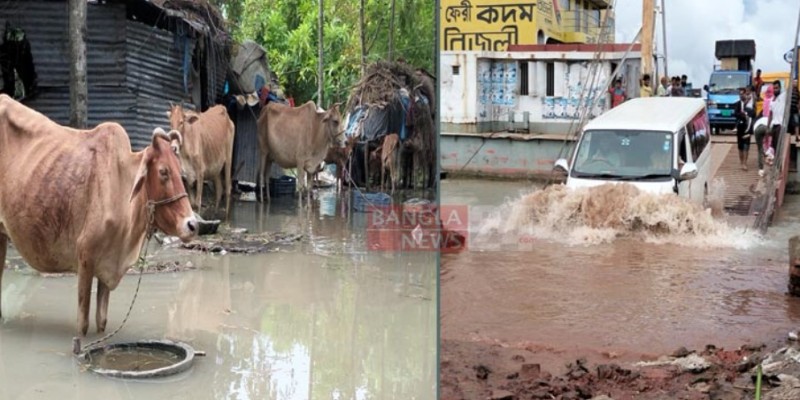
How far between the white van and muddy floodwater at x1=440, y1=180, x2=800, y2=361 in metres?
0.22

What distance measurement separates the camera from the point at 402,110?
499cm

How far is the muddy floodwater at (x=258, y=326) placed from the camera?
423 centimetres

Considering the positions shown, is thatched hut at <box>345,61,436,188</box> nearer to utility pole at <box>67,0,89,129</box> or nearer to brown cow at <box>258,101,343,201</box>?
utility pole at <box>67,0,89,129</box>

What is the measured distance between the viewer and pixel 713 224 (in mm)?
10453

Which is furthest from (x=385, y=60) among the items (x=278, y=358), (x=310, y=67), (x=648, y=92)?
(x=648, y=92)

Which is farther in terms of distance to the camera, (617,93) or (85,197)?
(617,93)

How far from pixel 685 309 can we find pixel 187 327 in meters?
3.64

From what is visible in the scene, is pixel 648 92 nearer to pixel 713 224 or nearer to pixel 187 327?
pixel 713 224

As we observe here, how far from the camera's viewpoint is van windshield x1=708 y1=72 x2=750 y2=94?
21109 millimetres

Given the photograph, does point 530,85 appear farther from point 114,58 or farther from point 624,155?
point 114,58

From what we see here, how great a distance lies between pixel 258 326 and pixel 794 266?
4195 millimetres

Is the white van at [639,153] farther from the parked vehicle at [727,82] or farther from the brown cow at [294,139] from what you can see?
the parked vehicle at [727,82]

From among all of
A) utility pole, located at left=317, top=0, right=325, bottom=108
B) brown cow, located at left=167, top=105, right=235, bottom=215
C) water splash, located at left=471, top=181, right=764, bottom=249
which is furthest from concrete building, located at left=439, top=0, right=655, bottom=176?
brown cow, located at left=167, top=105, right=235, bottom=215

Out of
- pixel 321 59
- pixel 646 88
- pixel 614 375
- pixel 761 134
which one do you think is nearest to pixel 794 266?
pixel 614 375
